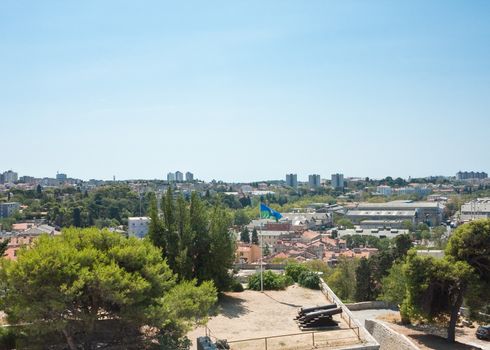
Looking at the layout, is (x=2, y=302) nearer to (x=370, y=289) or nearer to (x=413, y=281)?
(x=413, y=281)

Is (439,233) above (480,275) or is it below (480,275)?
below

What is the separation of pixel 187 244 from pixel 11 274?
971 centimetres

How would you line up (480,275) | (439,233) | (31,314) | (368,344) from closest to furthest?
(31,314), (368,344), (480,275), (439,233)

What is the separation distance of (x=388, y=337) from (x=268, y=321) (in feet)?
18.3

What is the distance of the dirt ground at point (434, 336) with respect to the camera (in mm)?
18719

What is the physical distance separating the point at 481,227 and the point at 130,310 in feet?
43.6

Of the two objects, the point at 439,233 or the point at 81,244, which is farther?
the point at 439,233

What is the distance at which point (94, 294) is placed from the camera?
13.0 meters

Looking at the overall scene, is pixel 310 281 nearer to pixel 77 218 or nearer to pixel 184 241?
pixel 184 241

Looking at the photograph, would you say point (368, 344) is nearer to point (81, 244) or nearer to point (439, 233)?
point (81, 244)

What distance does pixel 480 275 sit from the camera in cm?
1897

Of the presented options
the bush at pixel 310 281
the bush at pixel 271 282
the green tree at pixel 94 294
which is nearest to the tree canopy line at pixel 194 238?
the bush at pixel 271 282

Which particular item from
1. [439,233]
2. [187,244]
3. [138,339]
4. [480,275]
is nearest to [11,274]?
[138,339]

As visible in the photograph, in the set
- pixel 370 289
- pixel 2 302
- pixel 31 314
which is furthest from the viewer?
pixel 370 289
